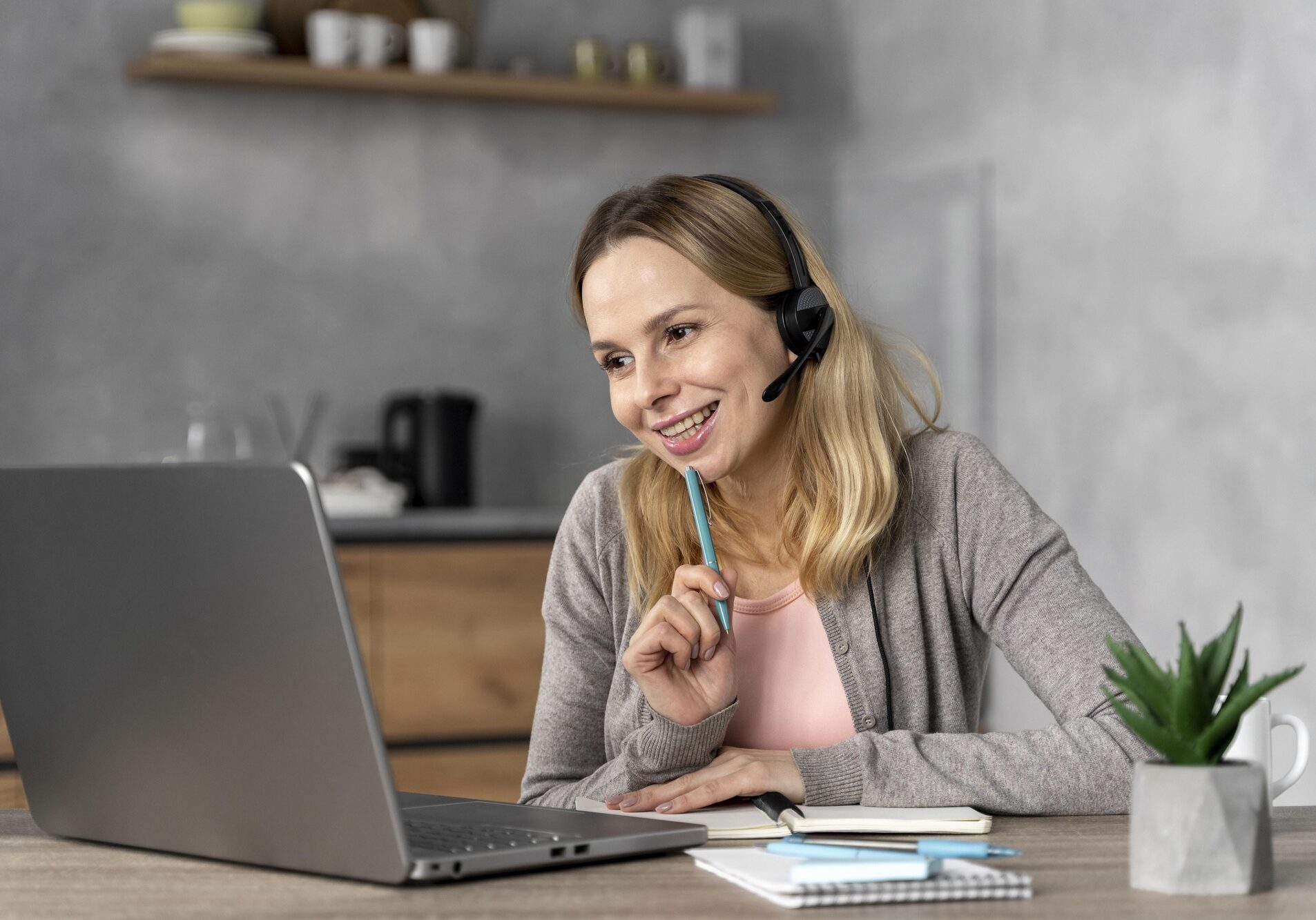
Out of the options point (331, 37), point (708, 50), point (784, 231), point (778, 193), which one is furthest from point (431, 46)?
point (784, 231)

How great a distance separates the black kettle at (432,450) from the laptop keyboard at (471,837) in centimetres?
277

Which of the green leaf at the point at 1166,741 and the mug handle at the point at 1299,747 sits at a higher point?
the green leaf at the point at 1166,741

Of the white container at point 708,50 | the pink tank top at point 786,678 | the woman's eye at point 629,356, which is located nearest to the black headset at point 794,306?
the woman's eye at point 629,356

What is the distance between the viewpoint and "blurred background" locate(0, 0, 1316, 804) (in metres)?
2.84

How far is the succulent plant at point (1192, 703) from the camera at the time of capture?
936 mm

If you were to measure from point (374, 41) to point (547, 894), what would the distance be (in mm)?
3174

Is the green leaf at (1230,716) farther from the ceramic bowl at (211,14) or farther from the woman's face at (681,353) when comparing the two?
the ceramic bowl at (211,14)

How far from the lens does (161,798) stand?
3.39 feet

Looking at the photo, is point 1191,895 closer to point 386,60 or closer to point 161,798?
point 161,798

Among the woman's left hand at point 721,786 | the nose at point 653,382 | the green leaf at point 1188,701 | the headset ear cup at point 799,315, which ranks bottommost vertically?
the woman's left hand at point 721,786

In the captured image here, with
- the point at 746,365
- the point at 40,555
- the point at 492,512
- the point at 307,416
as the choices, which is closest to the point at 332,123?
the point at 307,416

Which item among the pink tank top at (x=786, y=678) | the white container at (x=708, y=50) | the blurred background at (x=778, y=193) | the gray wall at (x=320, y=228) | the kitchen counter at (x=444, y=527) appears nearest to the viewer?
the pink tank top at (x=786, y=678)

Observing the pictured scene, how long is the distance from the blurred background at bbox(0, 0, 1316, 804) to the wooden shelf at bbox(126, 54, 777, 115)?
0.08 ft

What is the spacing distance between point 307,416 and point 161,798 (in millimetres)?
2972
